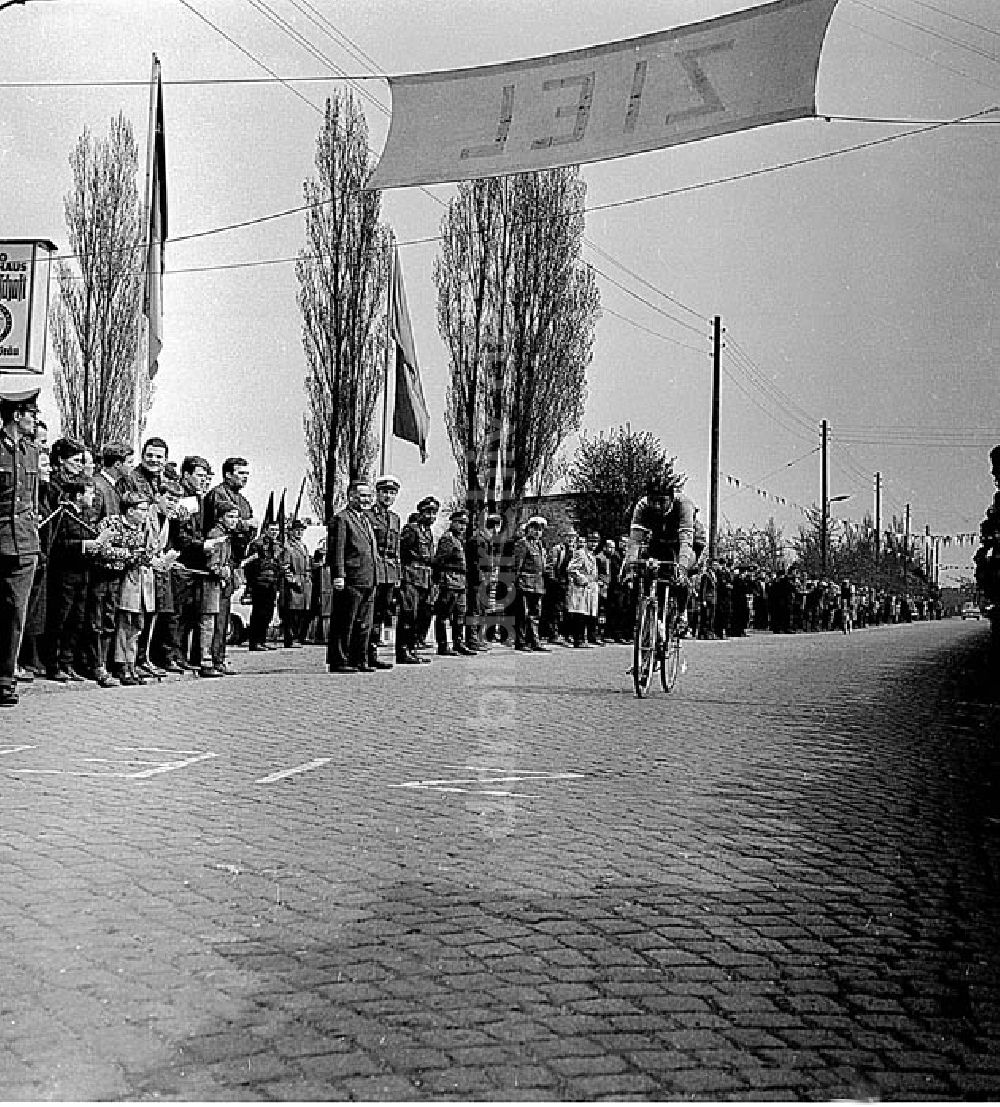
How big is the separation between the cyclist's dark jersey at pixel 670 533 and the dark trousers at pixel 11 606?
5.14 m

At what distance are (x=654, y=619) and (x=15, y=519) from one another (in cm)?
540

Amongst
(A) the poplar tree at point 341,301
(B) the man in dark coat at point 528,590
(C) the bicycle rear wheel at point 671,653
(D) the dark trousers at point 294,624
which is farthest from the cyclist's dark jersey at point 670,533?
(D) the dark trousers at point 294,624

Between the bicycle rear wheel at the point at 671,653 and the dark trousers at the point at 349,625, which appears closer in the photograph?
the bicycle rear wheel at the point at 671,653

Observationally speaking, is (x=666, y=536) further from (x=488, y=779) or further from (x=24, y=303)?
(x=24, y=303)

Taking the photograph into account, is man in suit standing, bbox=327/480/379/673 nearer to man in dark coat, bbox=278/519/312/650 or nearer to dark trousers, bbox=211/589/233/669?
dark trousers, bbox=211/589/233/669

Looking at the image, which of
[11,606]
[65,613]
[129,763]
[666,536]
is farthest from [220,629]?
[129,763]

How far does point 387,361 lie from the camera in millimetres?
16953

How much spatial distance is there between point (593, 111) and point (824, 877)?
4152 mm

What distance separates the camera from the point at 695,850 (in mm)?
6258

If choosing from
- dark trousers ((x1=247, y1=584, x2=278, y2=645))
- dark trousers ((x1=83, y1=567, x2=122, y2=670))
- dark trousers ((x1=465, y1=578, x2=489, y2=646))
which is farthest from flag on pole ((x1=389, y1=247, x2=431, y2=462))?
dark trousers ((x1=247, y1=584, x2=278, y2=645))

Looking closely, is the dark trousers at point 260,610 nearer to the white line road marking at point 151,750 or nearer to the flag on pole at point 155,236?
the flag on pole at point 155,236

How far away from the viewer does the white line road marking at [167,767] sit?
8164mm

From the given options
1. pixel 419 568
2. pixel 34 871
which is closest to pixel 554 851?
pixel 34 871

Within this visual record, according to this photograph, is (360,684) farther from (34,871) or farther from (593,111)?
(34,871)
